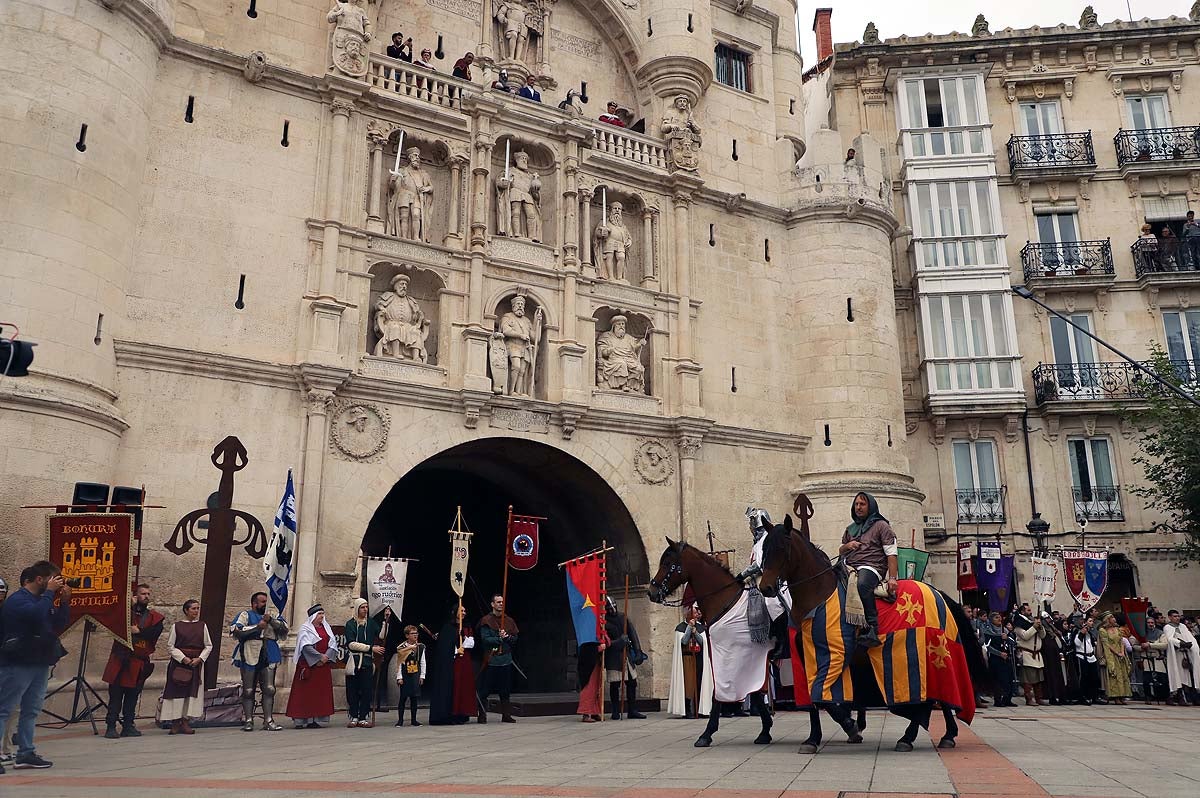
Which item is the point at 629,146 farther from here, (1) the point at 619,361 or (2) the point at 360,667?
(2) the point at 360,667

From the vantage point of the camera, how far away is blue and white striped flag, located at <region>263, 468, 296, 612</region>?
14117 millimetres

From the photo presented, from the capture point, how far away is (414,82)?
2036 centimetres

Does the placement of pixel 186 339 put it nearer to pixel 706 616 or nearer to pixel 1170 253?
pixel 706 616

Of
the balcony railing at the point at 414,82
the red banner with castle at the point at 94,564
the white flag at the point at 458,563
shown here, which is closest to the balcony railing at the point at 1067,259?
the balcony railing at the point at 414,82

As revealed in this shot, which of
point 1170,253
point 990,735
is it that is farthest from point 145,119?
point 1170,253

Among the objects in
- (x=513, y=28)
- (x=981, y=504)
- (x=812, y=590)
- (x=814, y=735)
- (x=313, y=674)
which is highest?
(x=513, y=28)

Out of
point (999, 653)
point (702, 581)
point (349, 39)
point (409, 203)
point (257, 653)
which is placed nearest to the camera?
point (702, 581)

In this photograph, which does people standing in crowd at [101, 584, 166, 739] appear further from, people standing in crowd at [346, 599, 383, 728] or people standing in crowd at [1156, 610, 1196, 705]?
people standing in crowd at [1156, 610, 1196, 705]

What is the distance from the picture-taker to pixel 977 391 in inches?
1037

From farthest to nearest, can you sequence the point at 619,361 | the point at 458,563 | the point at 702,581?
the point at 619,361 → the point at 458,563 → the point at 702,581

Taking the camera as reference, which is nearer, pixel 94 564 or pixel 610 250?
pixel 94 564

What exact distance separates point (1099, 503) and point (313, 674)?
21.9 meters

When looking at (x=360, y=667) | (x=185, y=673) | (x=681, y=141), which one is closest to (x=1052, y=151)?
(x=681, y=141)

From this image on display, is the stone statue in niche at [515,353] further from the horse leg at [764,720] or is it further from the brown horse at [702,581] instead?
the horse leg at [764,720]
